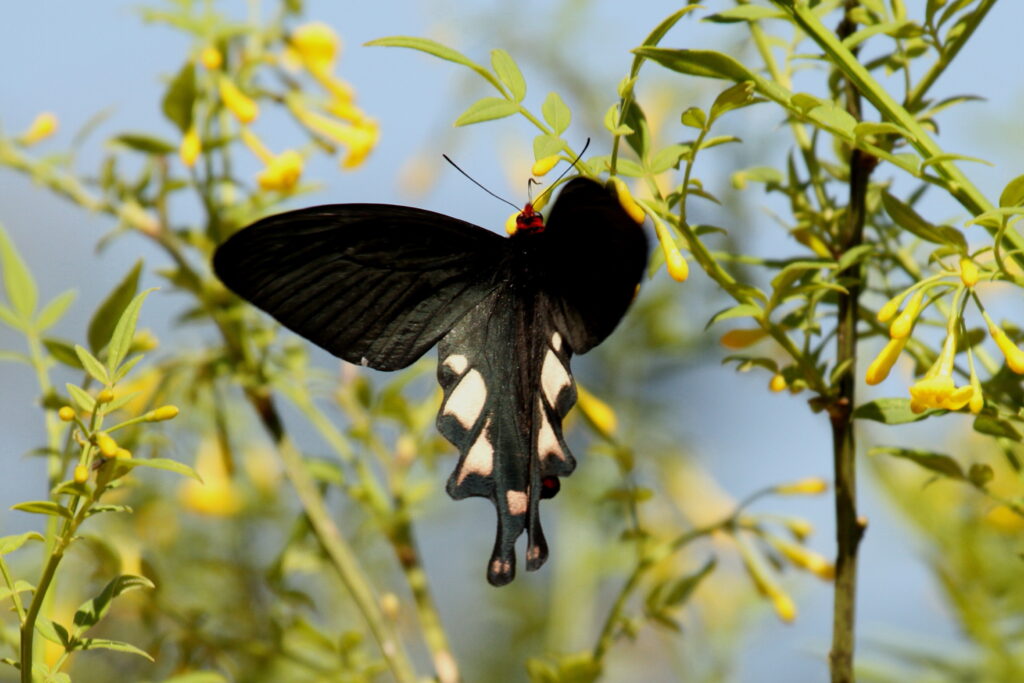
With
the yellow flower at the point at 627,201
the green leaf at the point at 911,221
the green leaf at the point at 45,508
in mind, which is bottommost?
the green leaf at the point at 45,508

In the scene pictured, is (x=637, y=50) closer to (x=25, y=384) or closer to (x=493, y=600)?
(x=493, y=600)

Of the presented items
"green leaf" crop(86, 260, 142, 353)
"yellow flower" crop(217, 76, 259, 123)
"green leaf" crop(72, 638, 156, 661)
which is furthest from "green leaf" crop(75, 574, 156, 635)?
"yellow flower" crop(217, 76, 259, 123)

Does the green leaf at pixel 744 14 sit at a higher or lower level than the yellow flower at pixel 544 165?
higher

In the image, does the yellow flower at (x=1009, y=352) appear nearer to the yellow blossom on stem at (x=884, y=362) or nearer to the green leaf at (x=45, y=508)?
the yellow blossom on stem at (x=884, y=362)

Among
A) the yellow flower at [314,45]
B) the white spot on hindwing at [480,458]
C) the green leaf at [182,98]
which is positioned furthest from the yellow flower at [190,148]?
the white spot on hindwing at [480,458]

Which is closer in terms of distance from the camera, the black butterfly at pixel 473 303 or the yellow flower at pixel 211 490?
the black butterfly at pixel 473 303

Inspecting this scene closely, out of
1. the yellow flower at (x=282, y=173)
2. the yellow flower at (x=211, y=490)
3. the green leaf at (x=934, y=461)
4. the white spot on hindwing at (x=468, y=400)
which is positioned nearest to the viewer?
the green leaf at (x=934, y=461)

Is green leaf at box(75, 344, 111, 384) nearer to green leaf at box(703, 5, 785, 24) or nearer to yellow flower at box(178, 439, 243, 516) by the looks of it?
green leaf at box(703, 5, 785, 24)

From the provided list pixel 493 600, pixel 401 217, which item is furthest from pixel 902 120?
pixel 493 600

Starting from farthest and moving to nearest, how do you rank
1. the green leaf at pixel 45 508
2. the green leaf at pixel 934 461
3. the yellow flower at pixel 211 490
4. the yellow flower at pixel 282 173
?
the yellow flower at pixel 211 490
the yellow flower at pixel 282 173
the green leaf at pixel 934 461
the green leaf at pixel 45 508
